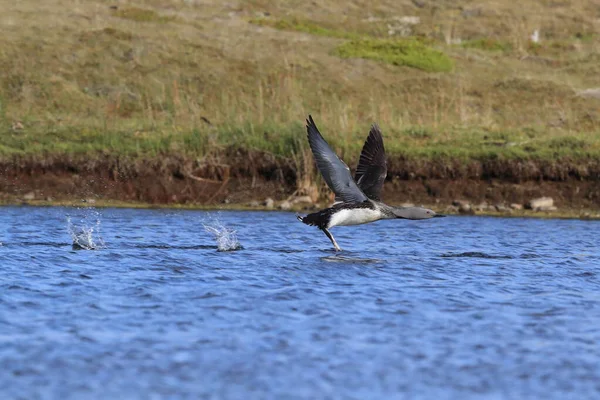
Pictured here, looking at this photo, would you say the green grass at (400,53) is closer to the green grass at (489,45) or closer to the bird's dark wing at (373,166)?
the green grass at (489,45)

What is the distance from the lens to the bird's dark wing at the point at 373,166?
12.8 metres

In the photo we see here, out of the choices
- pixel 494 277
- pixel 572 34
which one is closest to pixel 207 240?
pixel 494 277

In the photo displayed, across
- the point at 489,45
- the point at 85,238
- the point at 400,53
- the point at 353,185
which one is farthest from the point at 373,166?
the point at 489,45

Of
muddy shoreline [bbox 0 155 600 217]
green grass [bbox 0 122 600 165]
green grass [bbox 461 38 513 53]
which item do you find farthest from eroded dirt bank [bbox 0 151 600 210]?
green grass [bbox 461 38 513 53]

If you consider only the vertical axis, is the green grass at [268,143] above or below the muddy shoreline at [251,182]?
above

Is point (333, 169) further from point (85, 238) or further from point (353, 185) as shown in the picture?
point (85, 238)

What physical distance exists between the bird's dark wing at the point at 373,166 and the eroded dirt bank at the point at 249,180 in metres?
5.88

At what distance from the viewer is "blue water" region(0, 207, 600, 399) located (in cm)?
708

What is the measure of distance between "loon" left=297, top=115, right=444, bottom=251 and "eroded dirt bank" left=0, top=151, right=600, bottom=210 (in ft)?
19.4

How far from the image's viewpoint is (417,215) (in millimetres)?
13148

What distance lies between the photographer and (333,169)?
1248cm

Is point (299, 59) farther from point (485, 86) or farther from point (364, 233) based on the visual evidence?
point (364, 233)

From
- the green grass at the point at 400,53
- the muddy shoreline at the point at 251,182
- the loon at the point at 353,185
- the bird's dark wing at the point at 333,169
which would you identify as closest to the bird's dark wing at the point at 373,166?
the loon at the point at 353,185

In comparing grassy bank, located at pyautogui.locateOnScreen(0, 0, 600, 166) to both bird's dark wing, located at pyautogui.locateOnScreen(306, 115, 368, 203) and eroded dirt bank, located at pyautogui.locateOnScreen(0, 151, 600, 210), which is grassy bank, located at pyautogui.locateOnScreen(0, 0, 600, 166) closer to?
eroded dirt bank, located at pyautogui.locateOnScreen(0, 151, 600, 210)
